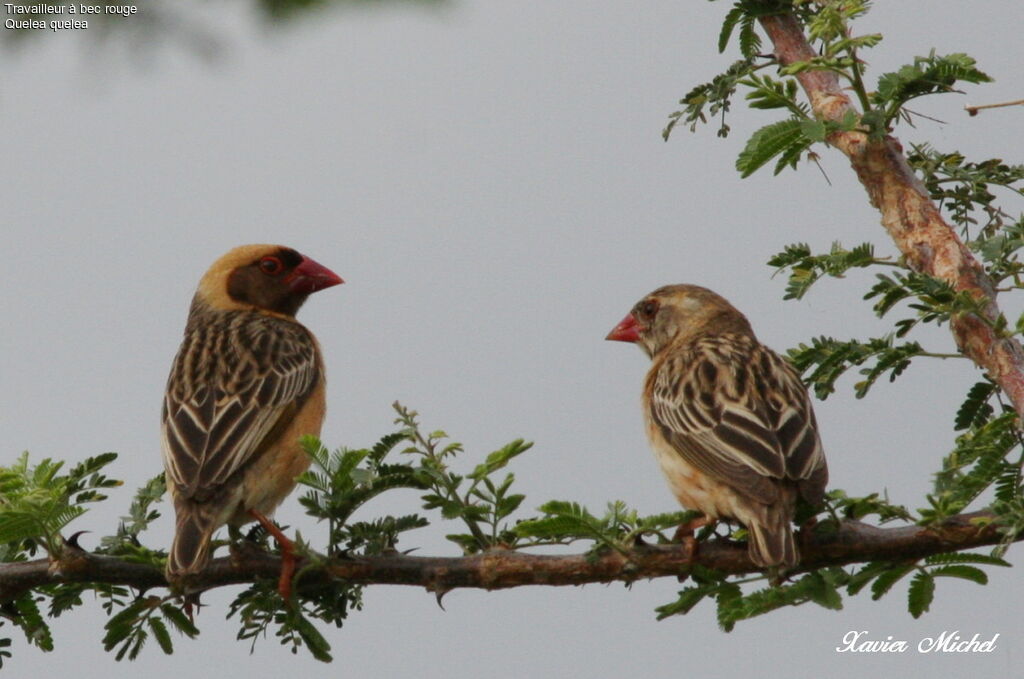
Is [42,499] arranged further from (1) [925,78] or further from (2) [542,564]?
(1) [925,78]

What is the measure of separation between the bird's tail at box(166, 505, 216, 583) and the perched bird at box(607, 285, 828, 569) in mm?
1705

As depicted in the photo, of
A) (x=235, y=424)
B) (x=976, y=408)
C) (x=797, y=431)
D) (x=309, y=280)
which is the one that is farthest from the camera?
(x=309, y=280)

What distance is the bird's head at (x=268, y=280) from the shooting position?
7738mm

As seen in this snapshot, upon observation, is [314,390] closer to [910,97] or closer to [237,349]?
[237,349]

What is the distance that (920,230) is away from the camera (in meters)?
4.71

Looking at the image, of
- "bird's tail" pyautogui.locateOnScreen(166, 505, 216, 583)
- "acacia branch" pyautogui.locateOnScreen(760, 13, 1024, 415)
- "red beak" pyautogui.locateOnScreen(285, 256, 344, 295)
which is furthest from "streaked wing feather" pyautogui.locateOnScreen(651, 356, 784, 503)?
"red beak" pyautogui.locateOnScreen(285, 256, 344, 295)

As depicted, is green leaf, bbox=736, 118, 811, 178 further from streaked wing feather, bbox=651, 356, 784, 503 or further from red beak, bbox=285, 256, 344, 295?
red beak, bbox=285, 256, 344, 295

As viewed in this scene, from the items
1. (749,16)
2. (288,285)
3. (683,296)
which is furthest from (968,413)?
(288,285)

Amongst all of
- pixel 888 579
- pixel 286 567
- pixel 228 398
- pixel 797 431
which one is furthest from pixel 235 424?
pixel 888 579

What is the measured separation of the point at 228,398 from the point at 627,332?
2.34 m

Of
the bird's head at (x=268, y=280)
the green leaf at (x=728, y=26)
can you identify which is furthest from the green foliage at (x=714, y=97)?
the bird's head at (x=268, y=280)

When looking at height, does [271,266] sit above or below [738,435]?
above

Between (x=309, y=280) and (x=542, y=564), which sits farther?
(x=309, y=280)

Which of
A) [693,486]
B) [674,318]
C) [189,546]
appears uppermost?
[674,318]
